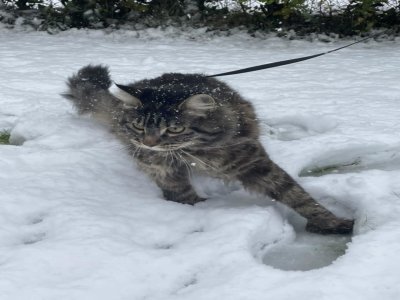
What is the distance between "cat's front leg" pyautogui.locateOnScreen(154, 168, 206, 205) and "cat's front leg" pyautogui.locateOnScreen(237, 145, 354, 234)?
0.32 metres

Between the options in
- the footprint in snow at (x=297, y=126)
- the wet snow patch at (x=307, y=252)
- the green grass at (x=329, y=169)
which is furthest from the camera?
the footprint in snow at (x=297, y=126)

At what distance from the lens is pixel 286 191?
3.17 meters

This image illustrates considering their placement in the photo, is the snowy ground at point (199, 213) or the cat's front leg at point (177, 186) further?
the cat's front leg at point (177, 186)

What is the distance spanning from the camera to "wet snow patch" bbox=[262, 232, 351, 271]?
2682 millimetres

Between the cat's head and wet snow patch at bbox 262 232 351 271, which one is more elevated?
the cat's head

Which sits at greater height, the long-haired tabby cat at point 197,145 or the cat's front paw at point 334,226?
the long-haired tabby cat at point 197,145

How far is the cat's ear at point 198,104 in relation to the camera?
9.86 feet

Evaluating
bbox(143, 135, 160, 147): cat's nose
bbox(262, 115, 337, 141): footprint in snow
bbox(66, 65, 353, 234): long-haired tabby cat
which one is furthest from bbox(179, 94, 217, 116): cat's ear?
bbox(262, 115, 337, 141): footprint in snow

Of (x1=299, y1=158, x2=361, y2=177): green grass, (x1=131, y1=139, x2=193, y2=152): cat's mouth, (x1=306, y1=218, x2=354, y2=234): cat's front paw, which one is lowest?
(x1=306, y1=218, x2=354, y2=234): cat's front paw

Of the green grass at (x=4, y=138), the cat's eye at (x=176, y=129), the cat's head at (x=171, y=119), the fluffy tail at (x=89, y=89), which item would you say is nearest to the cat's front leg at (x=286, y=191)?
the cat's head at (x=171, y=119)

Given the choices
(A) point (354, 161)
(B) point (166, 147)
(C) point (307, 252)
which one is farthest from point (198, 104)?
(A) point (354, 161)

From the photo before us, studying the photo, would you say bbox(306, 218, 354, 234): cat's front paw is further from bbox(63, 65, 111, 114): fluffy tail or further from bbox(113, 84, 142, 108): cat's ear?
bbox(63, 65, 111, 114): fluffy tail

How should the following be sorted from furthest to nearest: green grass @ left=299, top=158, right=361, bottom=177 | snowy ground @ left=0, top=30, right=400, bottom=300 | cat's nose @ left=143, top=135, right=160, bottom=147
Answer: green grass @ left=299, top=158, right=361, bottom=177
cat's nose @ left=143, top=135, right=160, bottom=147
snowy ground @ left=0, top=30, right=400, bottom=300

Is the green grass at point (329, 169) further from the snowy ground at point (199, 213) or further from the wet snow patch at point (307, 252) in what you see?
the wet snow patch at point (307, 252)
